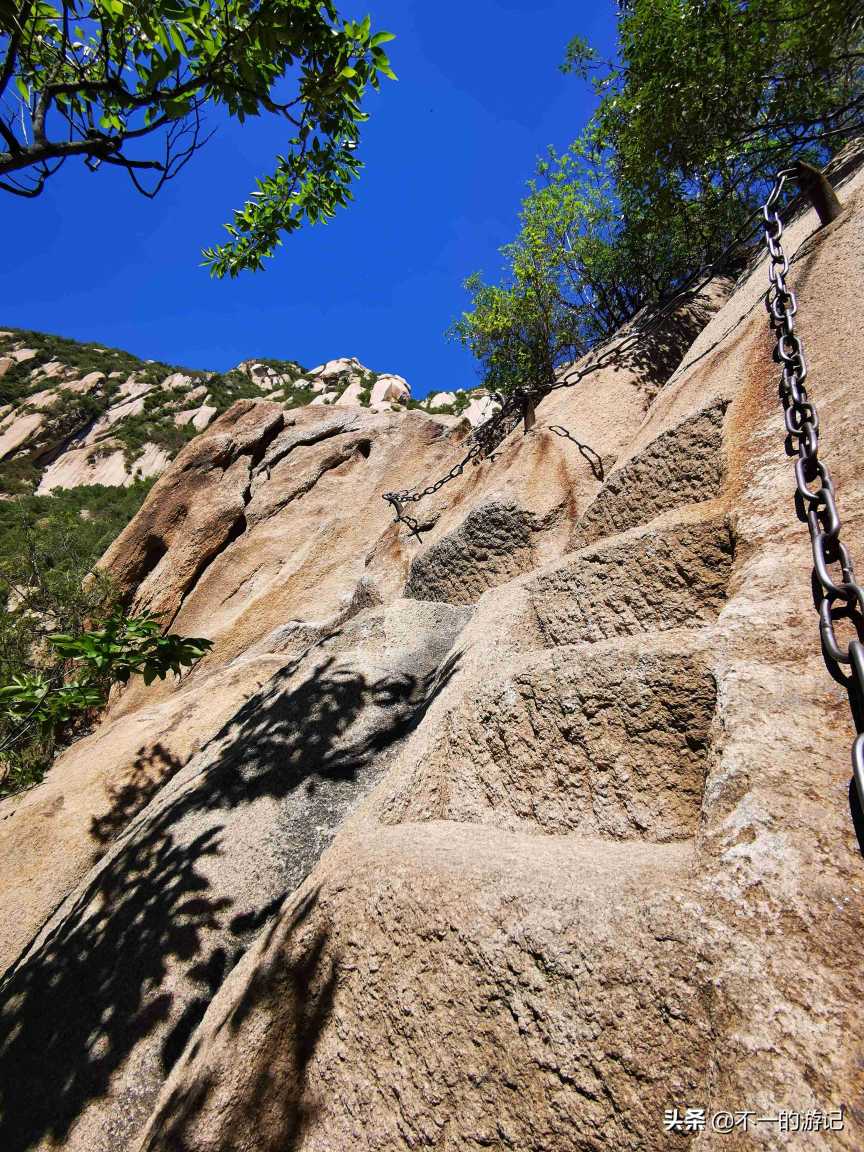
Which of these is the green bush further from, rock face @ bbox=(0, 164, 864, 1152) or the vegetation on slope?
rock face @ bbox=(0, 164, 864, 1152)

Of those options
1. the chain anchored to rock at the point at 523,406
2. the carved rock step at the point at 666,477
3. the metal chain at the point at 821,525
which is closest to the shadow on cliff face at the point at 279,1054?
the metal chain at the point at 821,525

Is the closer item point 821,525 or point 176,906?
point 821,525

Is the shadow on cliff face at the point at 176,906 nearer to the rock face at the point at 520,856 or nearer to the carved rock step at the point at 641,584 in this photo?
the rock face at the point at 520,856

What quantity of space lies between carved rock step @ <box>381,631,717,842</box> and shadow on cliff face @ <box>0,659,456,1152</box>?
3.29 feet

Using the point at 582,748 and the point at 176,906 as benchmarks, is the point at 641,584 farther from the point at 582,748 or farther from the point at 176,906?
the point at 176,906

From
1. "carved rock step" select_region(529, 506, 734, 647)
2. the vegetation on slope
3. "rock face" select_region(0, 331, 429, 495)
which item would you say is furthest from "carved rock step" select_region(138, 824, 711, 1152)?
"rock face" select_region(0, 331, 429, 495)

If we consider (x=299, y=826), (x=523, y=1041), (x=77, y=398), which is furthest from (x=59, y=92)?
(x=77, y=398)

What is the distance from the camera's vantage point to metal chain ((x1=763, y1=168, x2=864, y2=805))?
47.8 inches

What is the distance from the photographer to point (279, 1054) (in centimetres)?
220

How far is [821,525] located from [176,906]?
419 cm

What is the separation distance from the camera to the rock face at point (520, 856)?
4.82ft

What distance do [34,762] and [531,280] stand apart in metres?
15.6

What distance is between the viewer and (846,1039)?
1198mm

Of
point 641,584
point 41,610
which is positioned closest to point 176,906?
point 641,584
